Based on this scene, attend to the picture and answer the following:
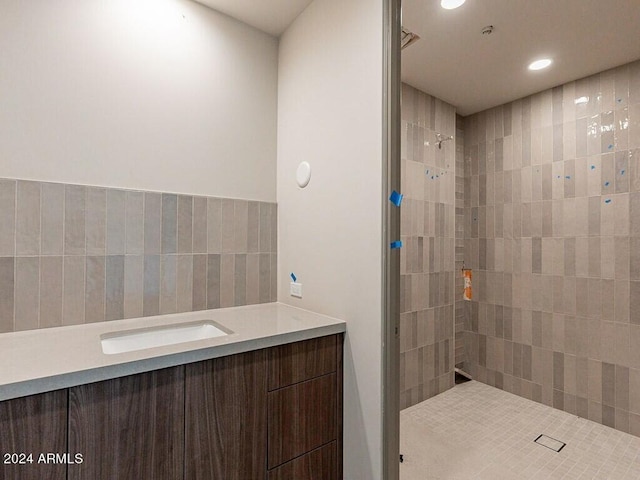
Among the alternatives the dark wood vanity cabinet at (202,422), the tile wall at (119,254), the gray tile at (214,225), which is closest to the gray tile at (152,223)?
the tile wall at (119,254)

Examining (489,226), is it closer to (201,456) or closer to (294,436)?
(294,436)

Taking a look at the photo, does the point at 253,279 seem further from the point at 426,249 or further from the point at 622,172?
the point at 622,172

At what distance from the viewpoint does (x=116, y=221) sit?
1526 millimetres

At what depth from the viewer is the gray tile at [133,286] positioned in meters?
1.55

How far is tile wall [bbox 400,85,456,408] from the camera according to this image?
2525mm

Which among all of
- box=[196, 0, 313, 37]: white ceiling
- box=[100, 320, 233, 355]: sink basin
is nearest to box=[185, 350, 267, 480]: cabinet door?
box=[100, 320, 233, 355]: sink basin

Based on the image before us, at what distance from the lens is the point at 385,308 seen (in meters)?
Answer: 1.34

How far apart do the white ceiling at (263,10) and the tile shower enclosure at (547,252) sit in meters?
1.08

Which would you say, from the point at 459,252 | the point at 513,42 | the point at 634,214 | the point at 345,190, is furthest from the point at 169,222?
the point at 634,214

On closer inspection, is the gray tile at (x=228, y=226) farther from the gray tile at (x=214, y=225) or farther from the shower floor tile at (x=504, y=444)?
the shower floor tile at (x=504, y=444)

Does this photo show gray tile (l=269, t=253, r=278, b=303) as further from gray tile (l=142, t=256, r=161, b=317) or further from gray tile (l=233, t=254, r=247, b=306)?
gray tile (l=142, t=256, r=161, b=317)

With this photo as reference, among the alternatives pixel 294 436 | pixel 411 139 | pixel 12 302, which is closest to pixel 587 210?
pixel 411 139

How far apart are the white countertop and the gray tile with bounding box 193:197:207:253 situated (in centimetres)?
35

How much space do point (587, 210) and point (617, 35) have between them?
108cm
